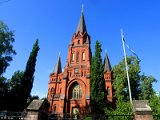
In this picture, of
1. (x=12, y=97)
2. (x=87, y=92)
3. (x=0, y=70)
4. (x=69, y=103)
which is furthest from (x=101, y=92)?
(x=0, y=70)

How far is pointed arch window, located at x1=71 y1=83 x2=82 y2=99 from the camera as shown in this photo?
118 ft

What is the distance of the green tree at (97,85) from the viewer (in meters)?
28.5

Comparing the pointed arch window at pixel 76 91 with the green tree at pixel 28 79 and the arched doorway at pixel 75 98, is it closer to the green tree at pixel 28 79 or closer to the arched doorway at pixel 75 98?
the arched doorway at pixel 75 98

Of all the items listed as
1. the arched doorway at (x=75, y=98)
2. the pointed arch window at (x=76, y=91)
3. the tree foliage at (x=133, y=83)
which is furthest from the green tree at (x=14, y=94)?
the tree foliage at (x=133, y=83)

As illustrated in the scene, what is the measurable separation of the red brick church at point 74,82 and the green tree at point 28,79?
8.45 meters

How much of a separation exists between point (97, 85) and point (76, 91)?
727 cm

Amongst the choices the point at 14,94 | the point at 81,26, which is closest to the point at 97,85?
the point at 14,94

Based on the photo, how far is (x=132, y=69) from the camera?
102 feet

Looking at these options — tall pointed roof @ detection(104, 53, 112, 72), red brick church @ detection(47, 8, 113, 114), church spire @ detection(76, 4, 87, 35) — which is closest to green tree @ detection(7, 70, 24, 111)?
red brick church @ detection(47, 8, 113, 114)

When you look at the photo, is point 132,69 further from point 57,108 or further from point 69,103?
point 57,108

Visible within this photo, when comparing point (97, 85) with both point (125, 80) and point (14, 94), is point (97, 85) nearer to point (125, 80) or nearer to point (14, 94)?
point (125, 80)

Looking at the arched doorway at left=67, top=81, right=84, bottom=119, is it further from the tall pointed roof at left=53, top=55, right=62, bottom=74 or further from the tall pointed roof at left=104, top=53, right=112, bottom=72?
the tall pointed roof at left=104, top=53, right=112, bottom=72

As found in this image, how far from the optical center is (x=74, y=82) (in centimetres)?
3712

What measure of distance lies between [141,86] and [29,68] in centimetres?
1932
